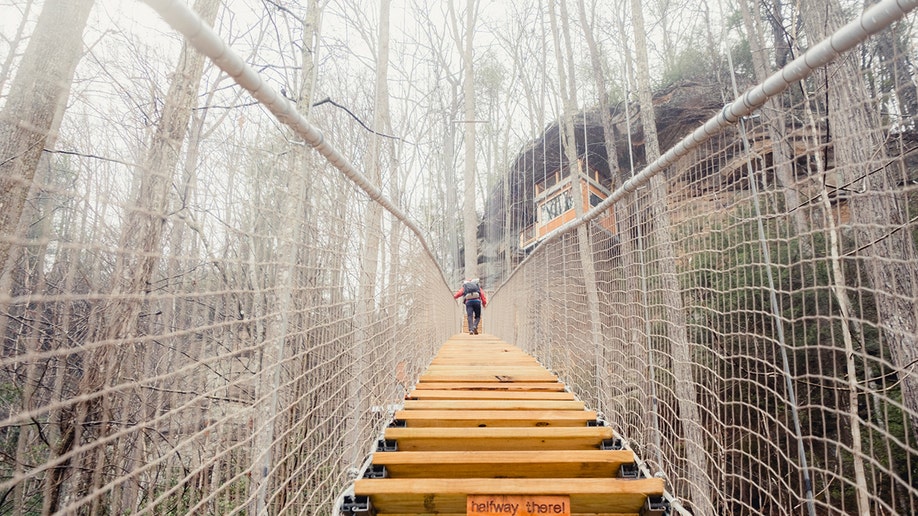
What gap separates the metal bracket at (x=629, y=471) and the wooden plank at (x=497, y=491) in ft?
0.51

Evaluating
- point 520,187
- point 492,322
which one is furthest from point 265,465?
point 520,187

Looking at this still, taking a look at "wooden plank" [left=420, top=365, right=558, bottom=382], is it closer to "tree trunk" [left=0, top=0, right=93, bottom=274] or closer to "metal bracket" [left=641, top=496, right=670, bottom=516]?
"metal bracket" [left=641, top=496, right=670, bottom=516]

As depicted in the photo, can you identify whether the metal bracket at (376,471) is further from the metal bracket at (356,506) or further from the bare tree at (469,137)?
the bare tree at (469,137)

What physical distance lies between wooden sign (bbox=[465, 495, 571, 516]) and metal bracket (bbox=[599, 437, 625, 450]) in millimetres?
517

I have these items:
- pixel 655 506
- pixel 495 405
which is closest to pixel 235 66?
pixel 655 506

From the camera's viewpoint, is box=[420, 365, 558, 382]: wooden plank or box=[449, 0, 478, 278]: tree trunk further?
box=[449, 0, 478, 278]: tree trunk

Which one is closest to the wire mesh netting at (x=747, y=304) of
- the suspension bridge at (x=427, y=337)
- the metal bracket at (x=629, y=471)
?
the suspension bridge at (x=427, y=337)

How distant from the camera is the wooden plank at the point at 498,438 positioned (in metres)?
1.77

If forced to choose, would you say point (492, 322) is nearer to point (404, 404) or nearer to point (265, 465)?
point (404, 404)

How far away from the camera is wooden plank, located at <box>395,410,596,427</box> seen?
6.56 ft

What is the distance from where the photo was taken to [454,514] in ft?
4.68

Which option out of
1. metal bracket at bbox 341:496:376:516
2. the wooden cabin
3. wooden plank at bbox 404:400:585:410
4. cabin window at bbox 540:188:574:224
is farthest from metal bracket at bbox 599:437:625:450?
cabin window at bbox 540:188:574:224

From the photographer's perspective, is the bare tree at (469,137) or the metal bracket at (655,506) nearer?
the metal bracket at (655,506)

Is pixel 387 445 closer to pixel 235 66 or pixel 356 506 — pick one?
pixel 356 506
